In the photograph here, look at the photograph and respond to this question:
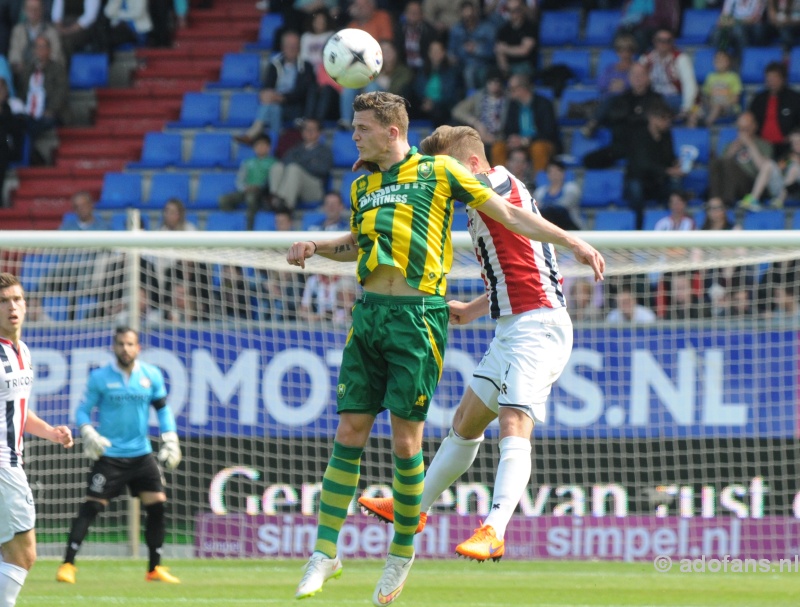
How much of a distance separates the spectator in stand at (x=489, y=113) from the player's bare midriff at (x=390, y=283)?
8706 millimetres

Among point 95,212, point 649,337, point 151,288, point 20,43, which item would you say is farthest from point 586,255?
point 20,43

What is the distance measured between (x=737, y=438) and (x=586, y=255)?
528 cm

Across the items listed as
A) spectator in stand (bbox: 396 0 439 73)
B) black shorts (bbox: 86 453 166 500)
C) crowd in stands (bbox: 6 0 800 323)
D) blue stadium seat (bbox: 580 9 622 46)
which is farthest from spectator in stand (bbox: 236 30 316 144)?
black shorts (bbox: 86 453 166 500)

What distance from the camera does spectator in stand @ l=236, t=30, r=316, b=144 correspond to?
16.5 meters

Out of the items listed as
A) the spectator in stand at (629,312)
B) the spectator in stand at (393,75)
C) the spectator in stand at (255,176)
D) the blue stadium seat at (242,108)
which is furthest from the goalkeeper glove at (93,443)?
the blue stadium seat at (242,108)

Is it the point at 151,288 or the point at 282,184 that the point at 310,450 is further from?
the point at 282,184

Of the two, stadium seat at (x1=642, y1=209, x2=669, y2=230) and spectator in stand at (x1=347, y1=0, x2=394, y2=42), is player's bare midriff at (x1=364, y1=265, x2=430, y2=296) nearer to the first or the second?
stadium seat at (x1=642, y1=209, x2=669, y2=230)

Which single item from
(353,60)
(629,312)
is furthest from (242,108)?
(353,60)

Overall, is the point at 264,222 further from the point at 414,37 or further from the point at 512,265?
the point at 512,265

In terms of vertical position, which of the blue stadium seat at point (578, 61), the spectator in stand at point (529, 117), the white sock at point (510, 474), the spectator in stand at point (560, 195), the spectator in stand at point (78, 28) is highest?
the spectator in stand at point (78, 28)

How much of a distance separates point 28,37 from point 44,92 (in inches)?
37.5

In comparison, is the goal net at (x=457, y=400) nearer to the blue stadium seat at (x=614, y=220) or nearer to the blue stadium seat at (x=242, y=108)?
the blue stadium seat at (x=614, y=220)

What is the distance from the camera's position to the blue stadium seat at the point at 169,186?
16.4 metres

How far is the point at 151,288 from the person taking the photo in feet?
39.8
